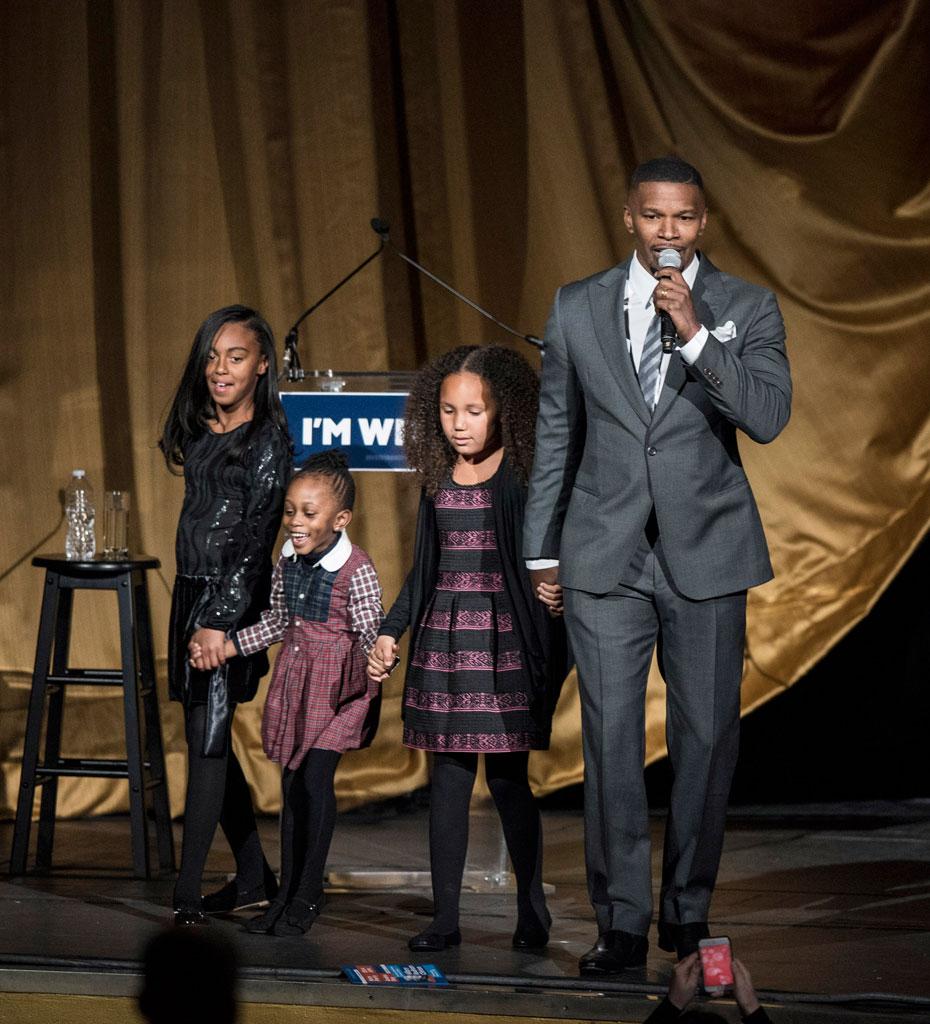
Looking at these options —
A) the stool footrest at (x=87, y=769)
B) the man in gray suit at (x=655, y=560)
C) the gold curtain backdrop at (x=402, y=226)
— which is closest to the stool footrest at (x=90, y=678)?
the stool footrest at (x=87, y=769)

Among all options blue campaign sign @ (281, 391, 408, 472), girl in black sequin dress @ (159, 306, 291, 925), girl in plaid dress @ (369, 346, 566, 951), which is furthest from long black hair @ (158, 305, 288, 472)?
girl in plaid dress @ (369, 346, 566, 951)

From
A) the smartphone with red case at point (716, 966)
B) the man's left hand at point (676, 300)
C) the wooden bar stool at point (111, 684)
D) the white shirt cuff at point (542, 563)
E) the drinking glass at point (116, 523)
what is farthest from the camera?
the drinking glass at point (116, 523)

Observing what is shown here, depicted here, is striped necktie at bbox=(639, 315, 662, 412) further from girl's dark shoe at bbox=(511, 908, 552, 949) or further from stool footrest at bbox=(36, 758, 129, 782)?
stool footrest at bbox=(36, 758, 129, 782)

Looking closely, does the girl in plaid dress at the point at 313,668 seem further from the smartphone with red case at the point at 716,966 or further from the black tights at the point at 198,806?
the smartphone with red case at the point at 716,966

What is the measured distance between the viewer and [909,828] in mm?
5113

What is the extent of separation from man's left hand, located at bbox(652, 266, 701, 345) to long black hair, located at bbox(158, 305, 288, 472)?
125 cm

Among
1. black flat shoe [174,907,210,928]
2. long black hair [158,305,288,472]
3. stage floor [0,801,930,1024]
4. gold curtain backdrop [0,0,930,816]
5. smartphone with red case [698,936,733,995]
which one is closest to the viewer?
smartphone with red case [698,936,733,995]

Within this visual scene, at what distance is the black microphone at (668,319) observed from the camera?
299 centimetres

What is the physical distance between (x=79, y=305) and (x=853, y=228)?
2.33m

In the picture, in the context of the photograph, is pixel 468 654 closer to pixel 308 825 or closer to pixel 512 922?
pixel 308 825

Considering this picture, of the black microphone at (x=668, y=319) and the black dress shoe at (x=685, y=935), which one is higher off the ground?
the black microphone at (x=668, y=319)

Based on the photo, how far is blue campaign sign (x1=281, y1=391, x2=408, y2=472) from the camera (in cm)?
412

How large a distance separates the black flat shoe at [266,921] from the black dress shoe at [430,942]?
13.5 inches

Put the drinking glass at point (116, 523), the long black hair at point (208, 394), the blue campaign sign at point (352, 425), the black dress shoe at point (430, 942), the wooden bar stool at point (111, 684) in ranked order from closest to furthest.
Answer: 1. the black dress shoe at point (430, 942)
2. the long black hair at point (208, 394)
3. the blue campaign sign at point (352, 425)
4. the wooden bar stool at point (111, 684)
5. the drinking glass at point (116, 523)
